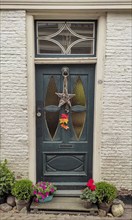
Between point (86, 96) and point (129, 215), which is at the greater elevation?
point (86, 96)

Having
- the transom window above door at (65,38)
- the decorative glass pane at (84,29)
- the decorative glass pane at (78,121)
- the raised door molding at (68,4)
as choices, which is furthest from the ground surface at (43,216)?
the raised door molding at (68,4)

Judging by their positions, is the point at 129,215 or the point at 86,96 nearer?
the point at 129,215

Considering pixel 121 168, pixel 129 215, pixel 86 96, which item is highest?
pixel 86 96

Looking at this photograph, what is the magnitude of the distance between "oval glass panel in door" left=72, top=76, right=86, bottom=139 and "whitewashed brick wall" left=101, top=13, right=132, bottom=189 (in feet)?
1.43

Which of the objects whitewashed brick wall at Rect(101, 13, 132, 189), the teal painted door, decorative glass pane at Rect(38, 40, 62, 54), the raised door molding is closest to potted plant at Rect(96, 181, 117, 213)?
whitewashed brick wall at Rect(101, 13, 132, 189)

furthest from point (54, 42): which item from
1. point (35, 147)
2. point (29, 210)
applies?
point (29, 210)

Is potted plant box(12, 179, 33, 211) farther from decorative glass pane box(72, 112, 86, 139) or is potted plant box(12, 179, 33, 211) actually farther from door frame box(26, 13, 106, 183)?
decorative glass pane box(72, 112, 86, 139)

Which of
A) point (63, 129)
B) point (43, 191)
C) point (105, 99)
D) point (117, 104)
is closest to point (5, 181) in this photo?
point (43, 191)

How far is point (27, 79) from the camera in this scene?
14.6 ft

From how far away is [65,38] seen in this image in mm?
4547

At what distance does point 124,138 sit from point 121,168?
0.57 metres

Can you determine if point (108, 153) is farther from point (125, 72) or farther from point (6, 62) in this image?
point (6, 62)

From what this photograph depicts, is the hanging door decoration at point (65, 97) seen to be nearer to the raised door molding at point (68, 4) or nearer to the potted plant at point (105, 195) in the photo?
the raised door molding at point (68, 4)

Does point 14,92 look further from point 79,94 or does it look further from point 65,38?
point 65,38
